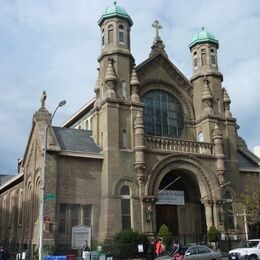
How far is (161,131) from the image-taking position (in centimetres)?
4200

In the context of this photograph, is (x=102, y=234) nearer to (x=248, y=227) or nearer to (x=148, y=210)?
(x=148, y=210)

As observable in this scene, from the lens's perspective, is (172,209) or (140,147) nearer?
(140,147)

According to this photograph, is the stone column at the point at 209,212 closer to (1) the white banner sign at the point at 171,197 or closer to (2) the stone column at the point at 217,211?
(2) the stone column at the point at 217,211

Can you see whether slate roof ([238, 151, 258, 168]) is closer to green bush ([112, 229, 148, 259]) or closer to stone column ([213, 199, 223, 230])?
stone column ([213, 199, 223, 230])

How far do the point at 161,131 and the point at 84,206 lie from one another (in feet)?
37.1

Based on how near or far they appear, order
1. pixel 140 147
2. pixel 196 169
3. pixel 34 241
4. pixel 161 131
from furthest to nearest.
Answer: pixel 161 131 < pixel 196 169 < pixel 140 147 < pixel 34 241

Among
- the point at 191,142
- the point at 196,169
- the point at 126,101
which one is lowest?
the point at 196,169

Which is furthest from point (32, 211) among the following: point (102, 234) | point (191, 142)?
point (191, 142)

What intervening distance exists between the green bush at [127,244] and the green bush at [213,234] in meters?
6.39

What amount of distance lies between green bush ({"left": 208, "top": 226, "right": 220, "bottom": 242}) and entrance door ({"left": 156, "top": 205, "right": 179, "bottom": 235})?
3882mm

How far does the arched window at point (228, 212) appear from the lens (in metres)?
39.0

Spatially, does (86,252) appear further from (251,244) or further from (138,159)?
(251,244)

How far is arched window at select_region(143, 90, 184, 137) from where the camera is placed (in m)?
41.7

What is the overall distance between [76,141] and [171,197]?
985 cm
